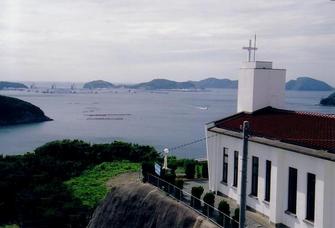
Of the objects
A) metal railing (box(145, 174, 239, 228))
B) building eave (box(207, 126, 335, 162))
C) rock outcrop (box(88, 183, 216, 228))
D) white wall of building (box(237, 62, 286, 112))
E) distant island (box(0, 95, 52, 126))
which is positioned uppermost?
white wall of building (box(237, 62, 286, 112))

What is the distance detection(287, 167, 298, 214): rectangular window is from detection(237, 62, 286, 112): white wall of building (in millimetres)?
6489

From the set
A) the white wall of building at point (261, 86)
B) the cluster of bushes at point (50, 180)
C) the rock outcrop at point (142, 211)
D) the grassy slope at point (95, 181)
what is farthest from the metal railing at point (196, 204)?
the grassy slope at point (95, 181)

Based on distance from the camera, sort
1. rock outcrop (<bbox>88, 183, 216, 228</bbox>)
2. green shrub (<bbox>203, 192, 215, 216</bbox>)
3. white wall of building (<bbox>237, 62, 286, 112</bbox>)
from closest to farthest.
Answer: green shrub (<bbox>203, 192, 215, 216</bbox>) → rock outcrop (<bbox>88, 183, 216, 228</bbox>) → white wall of building (<bbox>237, 62, 286, 112</bbox>)

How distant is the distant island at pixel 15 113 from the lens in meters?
128

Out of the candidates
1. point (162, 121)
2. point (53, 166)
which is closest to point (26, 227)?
point (53, 166)

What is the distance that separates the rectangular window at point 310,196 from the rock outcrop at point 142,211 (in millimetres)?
3200

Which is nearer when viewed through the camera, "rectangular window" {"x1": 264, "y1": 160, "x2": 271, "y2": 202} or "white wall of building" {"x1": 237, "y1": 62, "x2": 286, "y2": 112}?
"rectangular window" {"x1": 264, "y1": 160, "x2": 271, "y2": 202}

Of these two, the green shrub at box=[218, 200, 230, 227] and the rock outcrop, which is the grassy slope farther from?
the green shrub at box=[218, 200, 230, 227]

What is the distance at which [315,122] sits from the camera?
19719 millimetres

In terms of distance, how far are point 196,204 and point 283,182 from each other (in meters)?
3.62

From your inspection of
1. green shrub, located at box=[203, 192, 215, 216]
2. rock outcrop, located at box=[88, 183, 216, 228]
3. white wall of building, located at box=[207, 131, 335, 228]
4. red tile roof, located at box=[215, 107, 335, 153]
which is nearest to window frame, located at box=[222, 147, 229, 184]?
white wall of building, located at box=[207, 131, 335, 228]

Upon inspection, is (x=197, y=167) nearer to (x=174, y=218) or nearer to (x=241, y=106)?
(x=241, y=106)

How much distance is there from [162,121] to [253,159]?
367ft

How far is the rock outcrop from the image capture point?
1945cm
